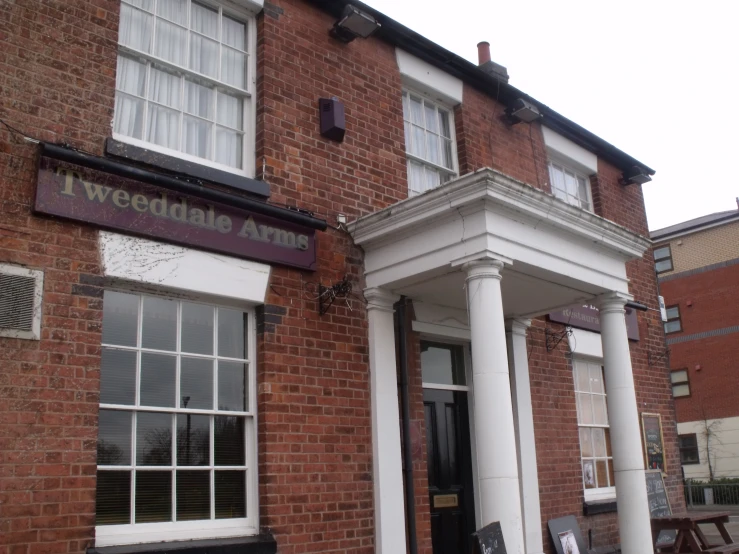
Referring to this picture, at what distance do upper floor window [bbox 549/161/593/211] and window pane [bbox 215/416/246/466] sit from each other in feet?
19.9

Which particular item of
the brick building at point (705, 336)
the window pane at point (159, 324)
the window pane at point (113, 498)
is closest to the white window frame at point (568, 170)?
the window pane at point (159, 324)

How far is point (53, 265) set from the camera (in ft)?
17.1

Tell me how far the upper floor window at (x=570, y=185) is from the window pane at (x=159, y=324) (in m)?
6.23

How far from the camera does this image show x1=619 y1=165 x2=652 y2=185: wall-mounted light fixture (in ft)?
38.4

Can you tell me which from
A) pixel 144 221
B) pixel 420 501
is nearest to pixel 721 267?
pixel 420 501

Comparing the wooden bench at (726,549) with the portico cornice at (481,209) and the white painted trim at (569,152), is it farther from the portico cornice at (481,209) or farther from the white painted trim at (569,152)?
the white painted trim at (569,152)

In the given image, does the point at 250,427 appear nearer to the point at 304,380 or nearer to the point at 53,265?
the point at 304,380

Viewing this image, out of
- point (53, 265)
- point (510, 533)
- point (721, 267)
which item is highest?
point (721, 267)

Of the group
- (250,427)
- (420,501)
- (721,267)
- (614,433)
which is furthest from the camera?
(721,267)

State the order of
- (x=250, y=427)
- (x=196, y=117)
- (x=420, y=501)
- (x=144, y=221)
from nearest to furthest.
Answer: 1. (x=144, y=221)
2. (x=250, y=427)
3. (x=196, y=117)
4. (x=420, y=501)

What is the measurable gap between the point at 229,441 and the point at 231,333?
89 centimetres

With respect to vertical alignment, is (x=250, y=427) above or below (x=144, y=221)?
below

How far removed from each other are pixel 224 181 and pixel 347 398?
2198mm

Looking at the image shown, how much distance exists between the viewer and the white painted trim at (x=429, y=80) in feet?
27.7
